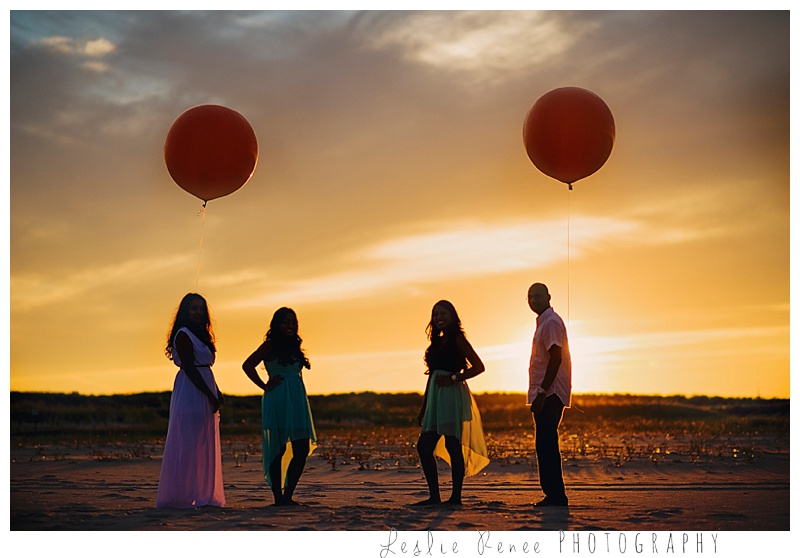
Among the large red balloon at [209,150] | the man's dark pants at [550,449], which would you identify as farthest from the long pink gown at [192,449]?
the man's dark pants at [550,449]

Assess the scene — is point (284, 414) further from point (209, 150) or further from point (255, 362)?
point (209, 150)

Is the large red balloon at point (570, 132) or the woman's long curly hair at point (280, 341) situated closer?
the woman's long curly hair at point (280, 341)

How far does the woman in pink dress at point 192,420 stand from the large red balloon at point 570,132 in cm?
342

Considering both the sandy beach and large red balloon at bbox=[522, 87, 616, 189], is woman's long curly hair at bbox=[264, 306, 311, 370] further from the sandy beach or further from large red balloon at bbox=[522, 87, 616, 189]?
large red balloon at bbox=[522, 87, 616, 189]

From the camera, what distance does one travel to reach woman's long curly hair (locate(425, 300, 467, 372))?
351 inches

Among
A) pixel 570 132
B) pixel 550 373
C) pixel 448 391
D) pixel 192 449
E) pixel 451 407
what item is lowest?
pixel 192 449

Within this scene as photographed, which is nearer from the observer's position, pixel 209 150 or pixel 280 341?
pixel 280 341

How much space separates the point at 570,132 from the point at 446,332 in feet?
7.59

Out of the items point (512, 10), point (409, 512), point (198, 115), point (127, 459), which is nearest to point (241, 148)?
point (198, 115)

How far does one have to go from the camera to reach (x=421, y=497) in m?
9.82

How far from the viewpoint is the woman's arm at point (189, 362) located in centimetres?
874

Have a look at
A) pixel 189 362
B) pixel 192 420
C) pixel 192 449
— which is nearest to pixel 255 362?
pixel 189 362
